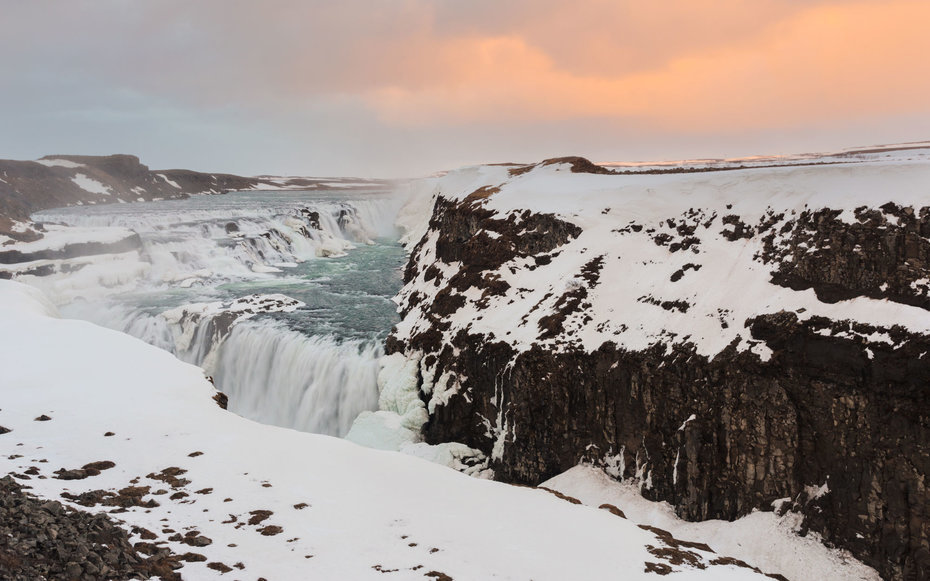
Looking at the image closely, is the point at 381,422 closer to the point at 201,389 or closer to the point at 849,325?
the point at 201,389

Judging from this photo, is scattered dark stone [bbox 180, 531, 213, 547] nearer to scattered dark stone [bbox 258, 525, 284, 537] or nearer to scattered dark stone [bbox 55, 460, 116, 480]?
scattered dark stone [bbox 258, 525, 284, 537]

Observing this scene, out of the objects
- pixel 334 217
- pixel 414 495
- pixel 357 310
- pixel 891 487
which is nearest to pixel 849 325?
pixel 891 487

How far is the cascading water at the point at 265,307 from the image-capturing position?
25259 mm

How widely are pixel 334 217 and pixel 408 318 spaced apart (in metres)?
50.6

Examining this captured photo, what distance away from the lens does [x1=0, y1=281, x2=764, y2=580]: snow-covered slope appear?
898cm

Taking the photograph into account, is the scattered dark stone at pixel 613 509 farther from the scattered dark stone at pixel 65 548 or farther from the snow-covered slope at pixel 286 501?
the scattered dark stone at pixel 65 548

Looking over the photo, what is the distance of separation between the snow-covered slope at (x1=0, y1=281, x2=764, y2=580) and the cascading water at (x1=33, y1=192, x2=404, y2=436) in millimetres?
9126

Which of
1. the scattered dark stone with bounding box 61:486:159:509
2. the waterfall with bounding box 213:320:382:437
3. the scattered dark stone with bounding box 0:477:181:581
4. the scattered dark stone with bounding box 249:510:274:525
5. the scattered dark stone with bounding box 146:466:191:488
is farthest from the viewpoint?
the waterfall with bounding box 213:320:382:437

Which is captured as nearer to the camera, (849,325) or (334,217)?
(849,325)

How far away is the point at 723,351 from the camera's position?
1516 cm

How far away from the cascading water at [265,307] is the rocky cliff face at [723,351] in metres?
4.13

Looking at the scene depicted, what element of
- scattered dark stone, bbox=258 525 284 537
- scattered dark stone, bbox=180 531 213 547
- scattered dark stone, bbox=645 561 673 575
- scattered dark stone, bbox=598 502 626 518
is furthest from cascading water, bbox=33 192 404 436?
scattered dark stone, bbox=645 561 673 575

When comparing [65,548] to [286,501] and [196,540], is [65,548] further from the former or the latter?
[286,501]

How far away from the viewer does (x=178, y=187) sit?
468 feet
